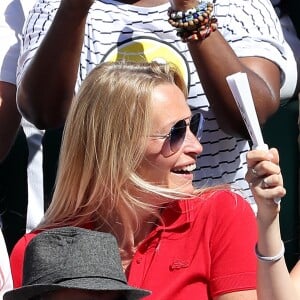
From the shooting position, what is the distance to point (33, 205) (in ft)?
11.4

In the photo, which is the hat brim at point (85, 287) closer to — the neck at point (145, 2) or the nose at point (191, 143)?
the nose at point (191, 143)

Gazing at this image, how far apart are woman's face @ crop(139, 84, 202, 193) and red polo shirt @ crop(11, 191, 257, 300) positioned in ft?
0.25

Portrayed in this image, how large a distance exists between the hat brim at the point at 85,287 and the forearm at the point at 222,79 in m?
0.83

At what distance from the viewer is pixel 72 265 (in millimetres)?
2422

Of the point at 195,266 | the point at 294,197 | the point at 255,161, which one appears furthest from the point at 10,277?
the point at 294,197

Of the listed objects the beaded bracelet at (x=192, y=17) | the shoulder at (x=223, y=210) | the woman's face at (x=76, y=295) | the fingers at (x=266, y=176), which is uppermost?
the beaded bracelet at (x=192, y=17)

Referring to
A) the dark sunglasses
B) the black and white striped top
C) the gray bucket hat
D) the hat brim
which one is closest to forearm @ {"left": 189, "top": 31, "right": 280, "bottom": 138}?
the black and white striped top

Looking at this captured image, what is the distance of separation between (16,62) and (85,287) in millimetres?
1388

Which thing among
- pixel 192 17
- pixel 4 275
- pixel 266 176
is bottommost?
pixel 4 275

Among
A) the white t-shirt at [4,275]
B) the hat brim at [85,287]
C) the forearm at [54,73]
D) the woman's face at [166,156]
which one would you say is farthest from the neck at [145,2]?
the hat brim at [85,287]

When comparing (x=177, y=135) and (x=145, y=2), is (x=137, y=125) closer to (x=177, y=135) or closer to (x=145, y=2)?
(x=177, y=135)

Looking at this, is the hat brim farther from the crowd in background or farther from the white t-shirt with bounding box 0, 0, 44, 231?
→ the white t-shirt with bounding box 0, 0, 44, 231

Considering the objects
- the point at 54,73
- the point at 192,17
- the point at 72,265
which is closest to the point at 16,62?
the point at 54,73

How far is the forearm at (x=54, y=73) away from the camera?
3.16 metres
